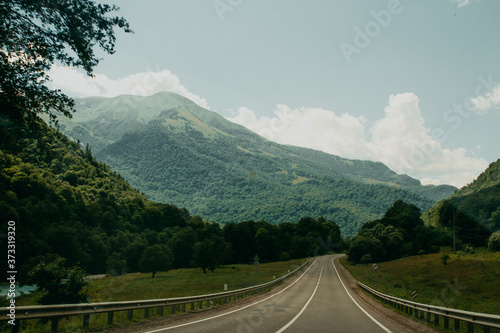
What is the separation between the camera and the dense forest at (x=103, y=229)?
265 feet

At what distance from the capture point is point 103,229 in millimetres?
116000

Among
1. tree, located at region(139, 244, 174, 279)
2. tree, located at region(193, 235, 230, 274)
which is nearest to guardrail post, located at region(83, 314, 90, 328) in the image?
tree, located at region(193, 235, 230, 274)

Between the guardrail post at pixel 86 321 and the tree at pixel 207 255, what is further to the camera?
the tree at pixel 207 255

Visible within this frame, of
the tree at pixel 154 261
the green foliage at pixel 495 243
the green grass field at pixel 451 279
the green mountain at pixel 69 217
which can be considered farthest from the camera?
the tree at pixel 154 261

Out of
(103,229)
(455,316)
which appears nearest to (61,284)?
(455,316)

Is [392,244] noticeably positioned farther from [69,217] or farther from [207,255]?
[69,217]

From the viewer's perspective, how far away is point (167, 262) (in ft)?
289

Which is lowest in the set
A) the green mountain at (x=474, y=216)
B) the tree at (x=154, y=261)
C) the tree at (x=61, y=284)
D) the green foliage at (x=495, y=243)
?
the tree at (x=154, y=261)

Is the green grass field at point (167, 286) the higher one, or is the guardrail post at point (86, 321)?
the guardrail post at point (86, 321)

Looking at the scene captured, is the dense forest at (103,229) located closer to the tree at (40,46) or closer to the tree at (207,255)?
the tree at (207,255)

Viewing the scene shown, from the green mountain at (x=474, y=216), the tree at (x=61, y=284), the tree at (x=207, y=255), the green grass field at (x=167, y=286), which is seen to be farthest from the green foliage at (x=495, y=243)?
the tree at (x=61, y=284)

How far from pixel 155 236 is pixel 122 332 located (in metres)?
124

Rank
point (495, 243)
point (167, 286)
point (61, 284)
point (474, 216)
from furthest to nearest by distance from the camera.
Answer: point (474, 216), point (495, 243), point (167, 286), point (61, 284)

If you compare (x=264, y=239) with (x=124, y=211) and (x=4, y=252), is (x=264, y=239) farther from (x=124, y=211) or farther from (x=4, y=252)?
(x=4, y=252)
